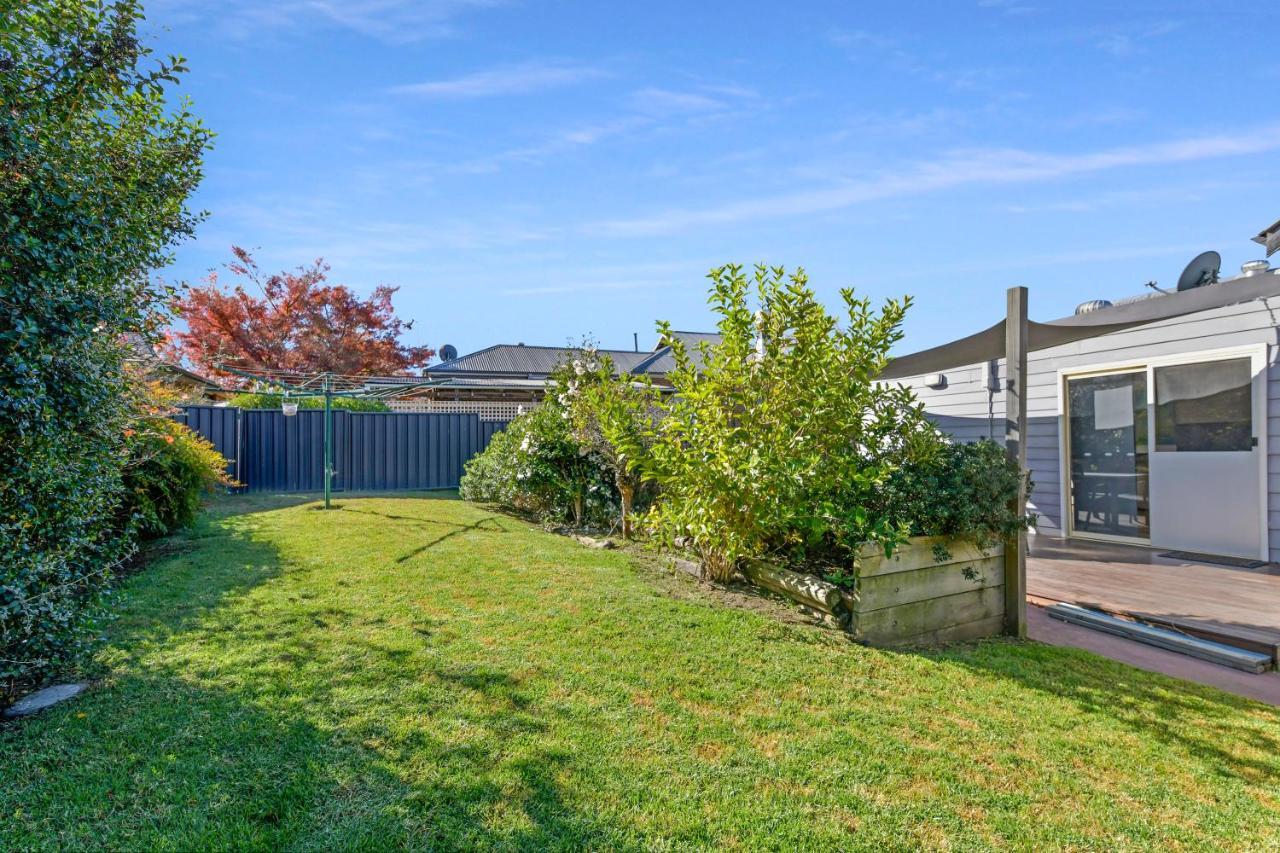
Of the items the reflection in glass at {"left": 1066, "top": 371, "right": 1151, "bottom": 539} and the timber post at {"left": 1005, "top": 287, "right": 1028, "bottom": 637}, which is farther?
the reflection in glass at {"left": 1066, "top": 371, "right": 1151, "bottom": 539}

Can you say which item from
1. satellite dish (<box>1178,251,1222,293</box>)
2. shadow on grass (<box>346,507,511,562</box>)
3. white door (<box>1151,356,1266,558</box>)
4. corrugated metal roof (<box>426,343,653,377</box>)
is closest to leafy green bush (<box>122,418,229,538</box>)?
shadow on grass (<box>346,507,511,562</box>)

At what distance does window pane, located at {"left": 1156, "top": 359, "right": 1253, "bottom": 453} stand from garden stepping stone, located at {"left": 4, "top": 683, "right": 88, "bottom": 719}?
8835 mm

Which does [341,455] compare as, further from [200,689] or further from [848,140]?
[848,140]

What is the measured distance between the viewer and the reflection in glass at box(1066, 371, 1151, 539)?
21.1 feet

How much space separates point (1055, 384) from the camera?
7152 millimetres

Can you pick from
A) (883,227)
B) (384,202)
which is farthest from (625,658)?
(384,202)

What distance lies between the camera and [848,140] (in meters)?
7.07

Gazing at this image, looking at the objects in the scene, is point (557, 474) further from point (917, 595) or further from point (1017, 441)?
point (1017, 441)

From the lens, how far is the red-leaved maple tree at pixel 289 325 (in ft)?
56.6

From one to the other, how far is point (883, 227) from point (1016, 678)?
6.56 m

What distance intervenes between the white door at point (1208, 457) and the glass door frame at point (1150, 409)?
0.7 inches

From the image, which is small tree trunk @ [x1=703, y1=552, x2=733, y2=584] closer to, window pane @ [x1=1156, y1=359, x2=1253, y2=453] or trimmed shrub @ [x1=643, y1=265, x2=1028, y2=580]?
trimmed shrub @ [x1=643, y1=265, x2=1028, y2=580]

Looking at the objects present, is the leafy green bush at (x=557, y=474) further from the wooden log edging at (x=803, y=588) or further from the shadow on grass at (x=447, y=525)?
the wooden log edging at (x=803, y=588)

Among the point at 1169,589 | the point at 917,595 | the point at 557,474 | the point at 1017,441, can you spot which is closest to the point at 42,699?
the point at 917,595
